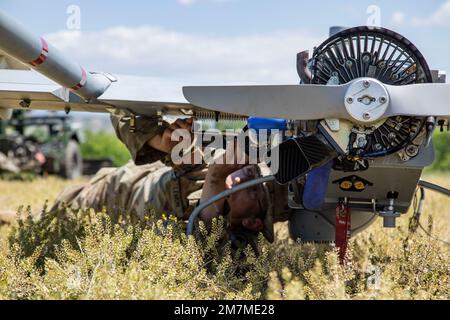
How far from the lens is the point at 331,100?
159 inches

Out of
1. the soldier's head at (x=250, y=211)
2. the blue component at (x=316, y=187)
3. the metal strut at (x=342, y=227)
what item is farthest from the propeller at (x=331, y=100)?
the soldier's head at (x=250, y=211)

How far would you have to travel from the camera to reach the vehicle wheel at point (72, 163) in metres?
18.3

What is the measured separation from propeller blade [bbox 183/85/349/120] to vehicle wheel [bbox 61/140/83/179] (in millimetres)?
14721

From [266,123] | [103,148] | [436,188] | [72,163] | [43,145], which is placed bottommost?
[103,148]

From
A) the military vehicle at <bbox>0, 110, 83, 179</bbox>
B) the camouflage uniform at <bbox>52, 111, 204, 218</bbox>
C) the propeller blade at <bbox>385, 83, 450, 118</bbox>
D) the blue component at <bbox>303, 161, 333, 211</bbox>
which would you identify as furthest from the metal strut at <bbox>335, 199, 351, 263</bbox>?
the military vehicle at <bbox>0, 110, 83, 179</bbox>

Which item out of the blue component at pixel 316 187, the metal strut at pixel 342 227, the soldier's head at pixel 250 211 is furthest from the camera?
the soldier's head at pixel 250 211

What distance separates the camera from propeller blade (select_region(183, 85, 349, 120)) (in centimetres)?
409

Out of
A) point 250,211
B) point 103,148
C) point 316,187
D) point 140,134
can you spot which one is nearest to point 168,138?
point 140,134

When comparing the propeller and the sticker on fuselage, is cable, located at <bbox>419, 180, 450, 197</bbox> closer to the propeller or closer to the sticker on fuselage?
the sticker on fuselage

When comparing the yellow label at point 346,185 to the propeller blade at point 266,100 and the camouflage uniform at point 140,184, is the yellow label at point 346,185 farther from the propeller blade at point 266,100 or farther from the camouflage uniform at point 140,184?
the camouflage uniform at point 140,184

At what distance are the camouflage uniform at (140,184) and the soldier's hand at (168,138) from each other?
0.17 feet

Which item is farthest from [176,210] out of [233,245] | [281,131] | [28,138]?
[28,138]

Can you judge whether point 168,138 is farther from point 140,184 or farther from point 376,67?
point 376,67

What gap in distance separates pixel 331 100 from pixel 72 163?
15392 mm
